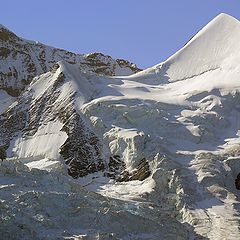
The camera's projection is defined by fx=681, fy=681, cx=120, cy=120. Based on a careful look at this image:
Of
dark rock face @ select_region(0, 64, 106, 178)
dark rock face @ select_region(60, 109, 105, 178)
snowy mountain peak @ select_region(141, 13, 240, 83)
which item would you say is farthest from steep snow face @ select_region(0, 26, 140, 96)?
dark rock face @ select_region(60, 109, 105, 178)

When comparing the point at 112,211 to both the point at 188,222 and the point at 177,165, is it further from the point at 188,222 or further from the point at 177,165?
the point at 177,165

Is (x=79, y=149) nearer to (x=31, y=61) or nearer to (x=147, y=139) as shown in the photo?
(x=147, y=139)

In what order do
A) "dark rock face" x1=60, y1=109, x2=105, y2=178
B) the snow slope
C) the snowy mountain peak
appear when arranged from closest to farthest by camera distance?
the snow slope → "dark rock face" x1=60, y1=109, x2=105, y2=178 → the snowy mountain peak

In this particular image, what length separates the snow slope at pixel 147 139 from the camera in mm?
25688

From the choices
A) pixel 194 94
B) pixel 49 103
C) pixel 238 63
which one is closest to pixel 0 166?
pixel 49 103

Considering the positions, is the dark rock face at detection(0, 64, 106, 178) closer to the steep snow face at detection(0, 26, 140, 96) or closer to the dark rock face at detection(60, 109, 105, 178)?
the dark rock face at detection(60, 109, 105, 178)

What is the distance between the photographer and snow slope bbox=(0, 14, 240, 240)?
25.7m

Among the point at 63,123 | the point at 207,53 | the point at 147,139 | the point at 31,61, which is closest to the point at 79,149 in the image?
the point at 63,123

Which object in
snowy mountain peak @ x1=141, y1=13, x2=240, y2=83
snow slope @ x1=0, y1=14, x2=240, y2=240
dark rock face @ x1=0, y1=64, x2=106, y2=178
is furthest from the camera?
snowy mountain peak @ x1=141, y1=13, x2=240, y2=83

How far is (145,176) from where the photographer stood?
29.9m

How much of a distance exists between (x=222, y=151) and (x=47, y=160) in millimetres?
8296

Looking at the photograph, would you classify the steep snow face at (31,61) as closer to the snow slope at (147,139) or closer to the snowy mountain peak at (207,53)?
the snowy mountain peak at (207,53)

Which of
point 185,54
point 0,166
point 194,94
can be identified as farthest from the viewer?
point 185,54

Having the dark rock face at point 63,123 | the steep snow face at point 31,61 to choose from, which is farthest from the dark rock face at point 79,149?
the steep snow face at point 31,61
